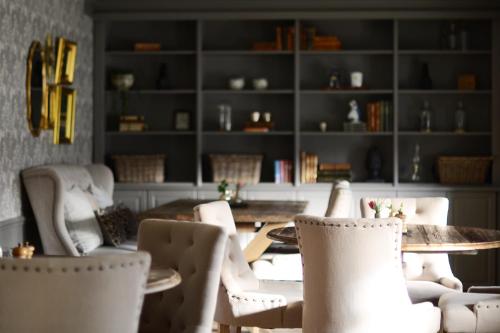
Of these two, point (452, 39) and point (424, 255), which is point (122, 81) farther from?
point (424, 255)

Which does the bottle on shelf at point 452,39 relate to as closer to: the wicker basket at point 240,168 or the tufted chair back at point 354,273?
the wicker basket at point 240,168

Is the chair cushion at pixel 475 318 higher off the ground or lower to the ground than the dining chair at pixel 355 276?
lower

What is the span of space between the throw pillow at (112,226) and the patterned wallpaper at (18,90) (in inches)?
23.0

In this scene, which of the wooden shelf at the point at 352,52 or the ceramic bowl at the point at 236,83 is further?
the ceramic bowl at the point at 236,83

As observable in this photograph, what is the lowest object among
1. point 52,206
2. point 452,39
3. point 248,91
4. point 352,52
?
point 52,206

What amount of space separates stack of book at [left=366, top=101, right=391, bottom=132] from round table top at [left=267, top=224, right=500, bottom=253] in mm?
2714

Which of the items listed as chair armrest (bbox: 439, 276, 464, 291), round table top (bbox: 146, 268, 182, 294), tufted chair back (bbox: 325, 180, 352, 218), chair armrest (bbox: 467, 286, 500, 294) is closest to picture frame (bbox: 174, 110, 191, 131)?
tufted chair back (bbox: 325, 180, 352, 218)

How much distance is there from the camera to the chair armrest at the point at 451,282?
475 centimetres

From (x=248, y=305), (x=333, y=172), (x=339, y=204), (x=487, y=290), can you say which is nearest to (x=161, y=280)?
(x=248, y=305)

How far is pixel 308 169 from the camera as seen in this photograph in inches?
294

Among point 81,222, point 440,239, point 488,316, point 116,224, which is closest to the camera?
point 488,316

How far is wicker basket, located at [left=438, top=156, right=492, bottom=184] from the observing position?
7.31 metres

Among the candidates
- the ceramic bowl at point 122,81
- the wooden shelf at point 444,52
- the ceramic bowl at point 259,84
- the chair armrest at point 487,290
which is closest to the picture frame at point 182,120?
the ceramic bowl at point 122,81

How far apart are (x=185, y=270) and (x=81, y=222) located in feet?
8.52
